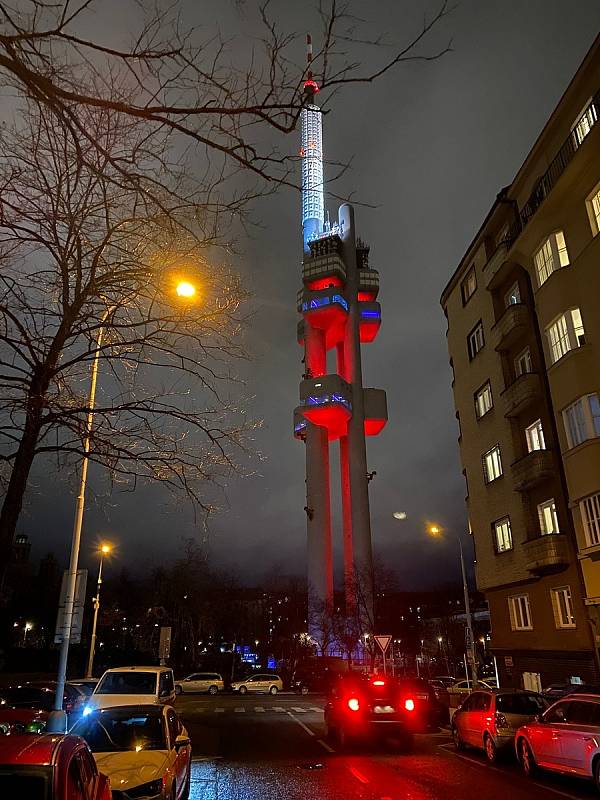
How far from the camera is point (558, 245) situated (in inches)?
846

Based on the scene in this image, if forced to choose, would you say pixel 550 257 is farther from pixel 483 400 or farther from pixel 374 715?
pixel 374 715

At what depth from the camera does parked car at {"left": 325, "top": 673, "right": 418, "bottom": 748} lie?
15.2 meters

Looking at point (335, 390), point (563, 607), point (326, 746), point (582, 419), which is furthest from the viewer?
point (335, 390)

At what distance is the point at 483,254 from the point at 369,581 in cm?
4423

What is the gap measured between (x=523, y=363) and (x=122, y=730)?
21.0 metres

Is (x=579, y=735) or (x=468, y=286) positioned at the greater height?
(x=468, y=286)

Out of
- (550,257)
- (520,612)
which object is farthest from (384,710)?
(550,257)

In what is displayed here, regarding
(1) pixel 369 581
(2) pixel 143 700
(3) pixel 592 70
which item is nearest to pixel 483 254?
(3) pixel 592 70

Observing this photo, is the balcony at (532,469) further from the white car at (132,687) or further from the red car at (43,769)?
the red car at (43,769)

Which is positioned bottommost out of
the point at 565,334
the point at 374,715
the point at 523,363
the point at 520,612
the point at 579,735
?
the point at 374,715

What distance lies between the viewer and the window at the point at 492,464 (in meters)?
25.9

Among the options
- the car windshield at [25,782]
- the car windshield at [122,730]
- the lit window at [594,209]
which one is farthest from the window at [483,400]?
the car windshield at [25,782]

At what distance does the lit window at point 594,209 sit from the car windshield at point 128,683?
19.6 metres

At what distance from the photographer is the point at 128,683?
16.5 meters
